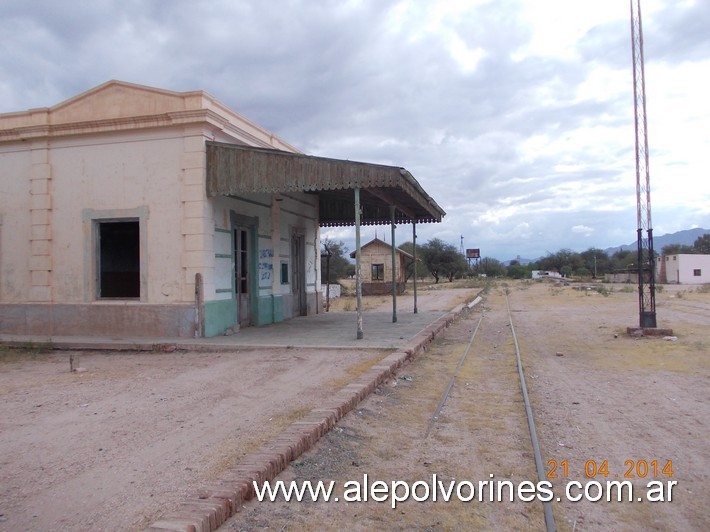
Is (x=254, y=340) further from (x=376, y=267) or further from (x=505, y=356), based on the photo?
(x=376, y=267)

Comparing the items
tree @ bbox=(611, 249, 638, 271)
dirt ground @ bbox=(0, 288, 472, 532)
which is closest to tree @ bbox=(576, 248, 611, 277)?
tree @ bbox=(611, 249, 638, 271)

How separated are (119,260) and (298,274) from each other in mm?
6169

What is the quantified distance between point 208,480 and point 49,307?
35.8 feet

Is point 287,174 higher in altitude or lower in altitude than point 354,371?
higher

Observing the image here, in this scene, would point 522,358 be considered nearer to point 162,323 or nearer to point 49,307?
point 162,323

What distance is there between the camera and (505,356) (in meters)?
11.7

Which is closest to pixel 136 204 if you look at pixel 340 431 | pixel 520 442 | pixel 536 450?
pixel 340 431

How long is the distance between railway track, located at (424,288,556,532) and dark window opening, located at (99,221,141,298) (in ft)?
25.4

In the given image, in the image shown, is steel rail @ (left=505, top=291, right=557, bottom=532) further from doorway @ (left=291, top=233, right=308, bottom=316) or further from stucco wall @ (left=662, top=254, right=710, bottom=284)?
stucco wall @ (left=662, top=254, right=710, bottom=284)

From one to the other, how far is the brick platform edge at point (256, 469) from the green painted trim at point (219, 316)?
232 inches

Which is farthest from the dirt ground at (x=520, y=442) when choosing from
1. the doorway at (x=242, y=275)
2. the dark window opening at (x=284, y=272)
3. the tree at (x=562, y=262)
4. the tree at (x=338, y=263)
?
the tree at (x=562, y=262)

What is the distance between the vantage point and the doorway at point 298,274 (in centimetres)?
1847

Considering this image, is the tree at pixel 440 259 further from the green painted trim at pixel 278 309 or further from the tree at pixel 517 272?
the green painted trim at pixel 278 309

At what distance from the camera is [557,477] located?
4.69 meters
